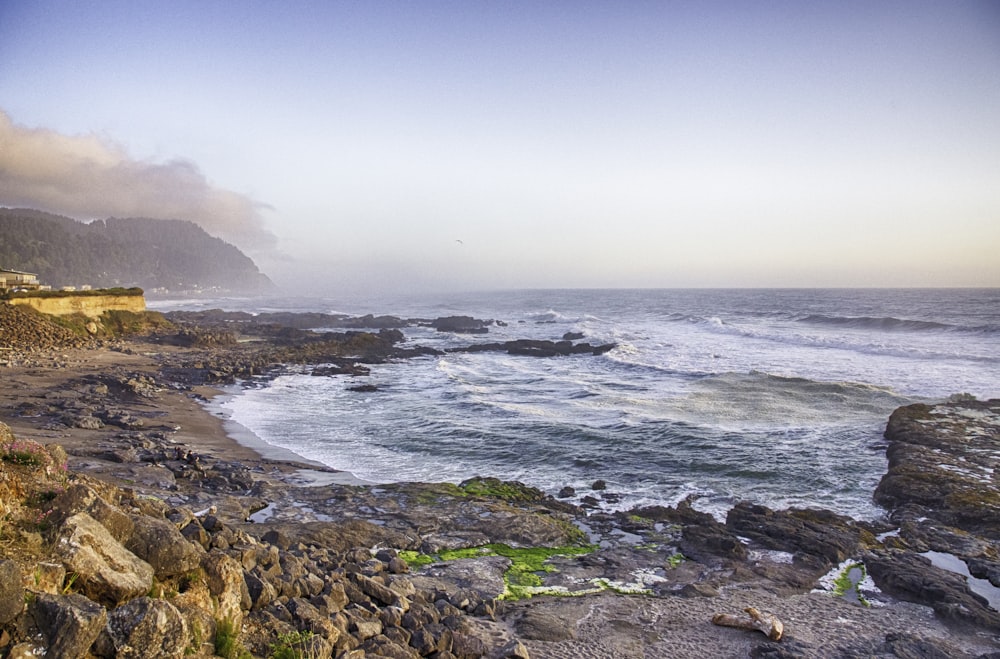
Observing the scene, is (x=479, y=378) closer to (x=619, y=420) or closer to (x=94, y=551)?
(x=619, y=420)

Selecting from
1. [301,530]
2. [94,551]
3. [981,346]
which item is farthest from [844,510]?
[981,346]

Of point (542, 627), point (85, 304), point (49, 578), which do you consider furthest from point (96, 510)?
point (85, 304)

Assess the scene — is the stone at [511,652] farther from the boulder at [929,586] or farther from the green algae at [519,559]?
the boulder at [929,586]

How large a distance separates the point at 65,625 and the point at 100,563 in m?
0.87

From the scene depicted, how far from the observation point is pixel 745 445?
18.8 metres

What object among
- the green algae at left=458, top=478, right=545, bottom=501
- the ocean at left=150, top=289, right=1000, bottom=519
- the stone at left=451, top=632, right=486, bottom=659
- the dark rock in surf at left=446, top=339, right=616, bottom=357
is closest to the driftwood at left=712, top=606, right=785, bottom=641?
the stone at left=451, top=632, right=486, bottom=659

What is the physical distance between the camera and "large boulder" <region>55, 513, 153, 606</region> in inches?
182

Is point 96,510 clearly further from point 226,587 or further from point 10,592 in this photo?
point 10,592

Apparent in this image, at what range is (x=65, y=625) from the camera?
Result: 398 cm

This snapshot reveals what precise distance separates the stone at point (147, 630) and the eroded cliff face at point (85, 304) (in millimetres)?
44270

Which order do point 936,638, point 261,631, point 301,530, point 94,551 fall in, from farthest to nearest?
point 301,530, point 936,638, point 261,631, point 94,551

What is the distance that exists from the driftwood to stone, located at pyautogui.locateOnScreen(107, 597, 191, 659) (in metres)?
7.26

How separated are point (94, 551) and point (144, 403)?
67.9 ft

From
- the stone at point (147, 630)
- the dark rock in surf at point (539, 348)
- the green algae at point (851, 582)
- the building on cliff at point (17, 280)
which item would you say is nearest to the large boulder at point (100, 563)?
the stone at point (147, 630)
